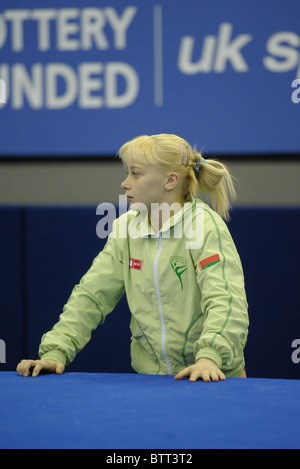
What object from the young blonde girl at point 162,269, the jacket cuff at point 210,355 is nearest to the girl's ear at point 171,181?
the young blonde girl at point 162,269

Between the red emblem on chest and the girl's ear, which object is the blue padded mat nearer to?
the red emblem on chest

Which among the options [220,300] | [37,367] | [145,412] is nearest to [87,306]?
[37,367]

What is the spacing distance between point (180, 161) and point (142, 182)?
0.41 ft

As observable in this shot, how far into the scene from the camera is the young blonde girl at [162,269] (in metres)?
1.80

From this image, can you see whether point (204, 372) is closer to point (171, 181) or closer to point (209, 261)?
point (209, 261)

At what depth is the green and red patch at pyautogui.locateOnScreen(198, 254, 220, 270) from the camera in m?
1.77

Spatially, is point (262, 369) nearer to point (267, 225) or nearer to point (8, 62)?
point (267, 225)

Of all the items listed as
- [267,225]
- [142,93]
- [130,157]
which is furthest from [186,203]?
[142,93]

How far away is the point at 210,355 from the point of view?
1.59 meters

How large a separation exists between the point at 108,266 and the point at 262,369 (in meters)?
0.98

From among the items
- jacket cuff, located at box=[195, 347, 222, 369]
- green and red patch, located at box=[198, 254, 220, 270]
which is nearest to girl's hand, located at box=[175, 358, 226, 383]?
jacket cuff, located at box=[195, 347, 222, 369]

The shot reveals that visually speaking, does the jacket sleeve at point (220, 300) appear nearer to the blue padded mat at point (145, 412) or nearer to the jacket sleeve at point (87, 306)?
the blue padded mat at point (145, 412)

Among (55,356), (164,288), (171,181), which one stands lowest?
(55,356)
